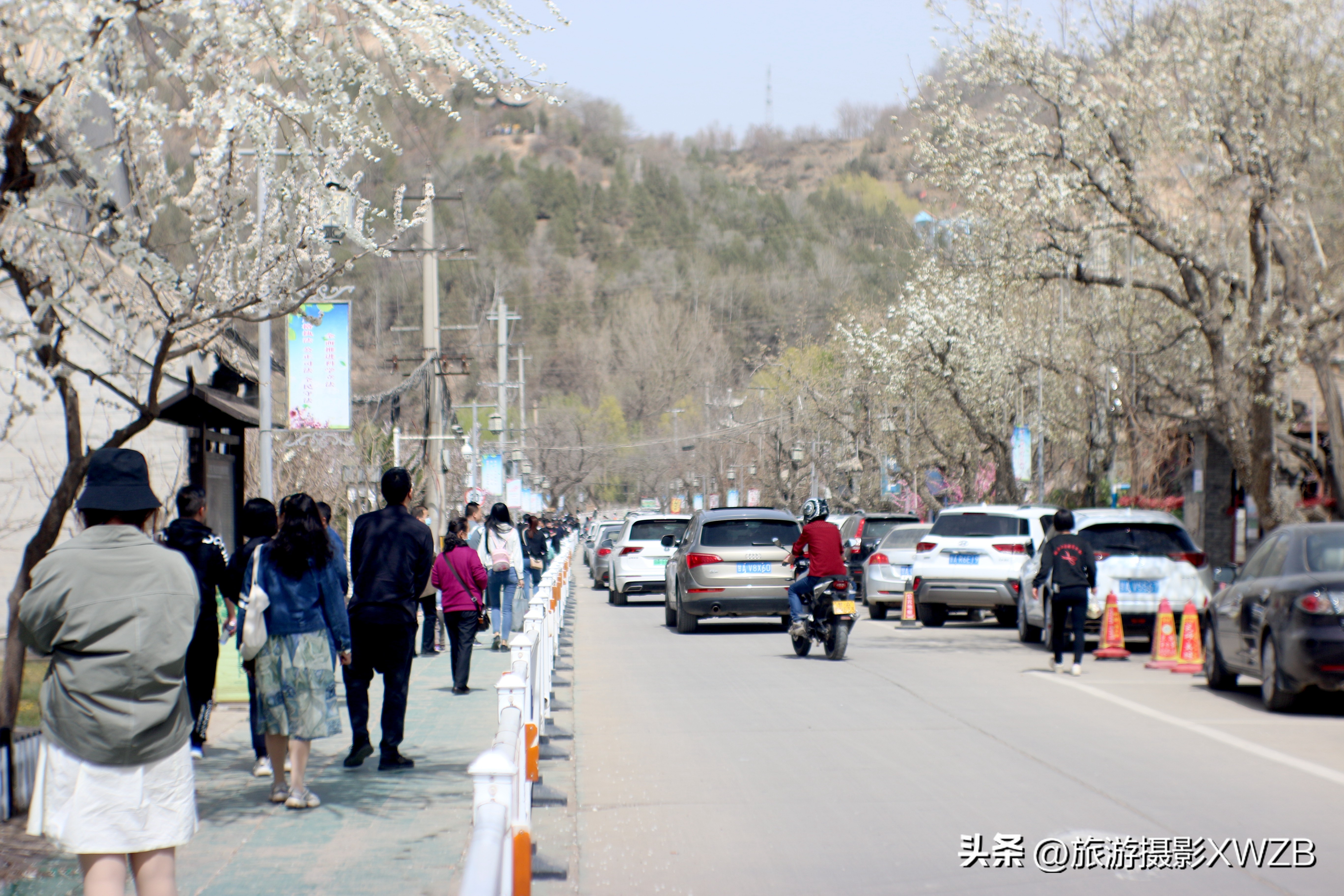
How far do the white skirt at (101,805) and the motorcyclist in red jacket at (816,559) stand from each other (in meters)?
12.4

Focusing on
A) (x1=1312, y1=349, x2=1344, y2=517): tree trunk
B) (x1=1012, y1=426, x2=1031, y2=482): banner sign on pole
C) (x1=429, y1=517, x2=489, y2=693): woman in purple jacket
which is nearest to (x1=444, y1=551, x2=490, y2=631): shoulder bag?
(x1=429, y1=517, x2=489, y2=693): woman in purple jacket

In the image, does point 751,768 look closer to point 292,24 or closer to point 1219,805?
point 1219,805

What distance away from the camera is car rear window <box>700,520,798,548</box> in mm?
21500

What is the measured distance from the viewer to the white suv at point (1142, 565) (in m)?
17.9

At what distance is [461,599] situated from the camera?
14000 millimetres

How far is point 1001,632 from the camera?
22094 mm

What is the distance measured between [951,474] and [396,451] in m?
16.0

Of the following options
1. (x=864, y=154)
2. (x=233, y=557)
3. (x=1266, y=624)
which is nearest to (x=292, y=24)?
(x=233, y=557)

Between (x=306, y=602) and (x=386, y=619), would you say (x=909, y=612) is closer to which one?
(x=386, y=619)

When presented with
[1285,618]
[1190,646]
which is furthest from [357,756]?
[1190,646]

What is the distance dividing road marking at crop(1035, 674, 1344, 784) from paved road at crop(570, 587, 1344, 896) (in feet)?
0.11

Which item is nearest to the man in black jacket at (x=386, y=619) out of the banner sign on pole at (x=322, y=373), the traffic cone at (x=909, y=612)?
the banner sign on pole at (x=322, y=373)

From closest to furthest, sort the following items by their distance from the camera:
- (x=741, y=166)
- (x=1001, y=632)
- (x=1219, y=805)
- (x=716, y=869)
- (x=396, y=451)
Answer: (x=716, y=869) → (x=1219, y=805) → (x=1001, y=632) → (x=396, y=451) → (x=741, y=166)

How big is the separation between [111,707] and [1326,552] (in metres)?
10.3
